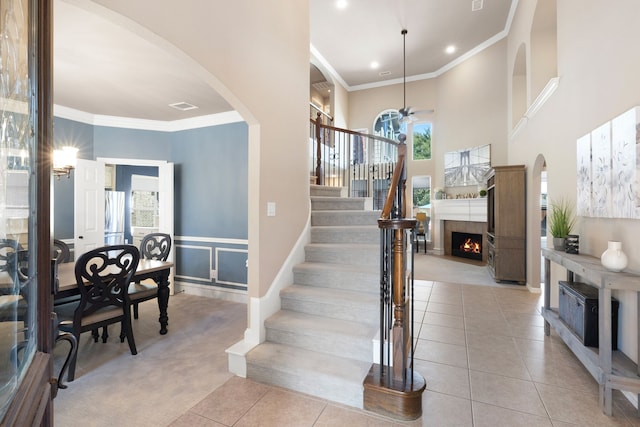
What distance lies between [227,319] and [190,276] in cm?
161

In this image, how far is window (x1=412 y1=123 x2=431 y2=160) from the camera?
8.86 meters

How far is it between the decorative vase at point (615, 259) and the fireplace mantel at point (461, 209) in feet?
17.1

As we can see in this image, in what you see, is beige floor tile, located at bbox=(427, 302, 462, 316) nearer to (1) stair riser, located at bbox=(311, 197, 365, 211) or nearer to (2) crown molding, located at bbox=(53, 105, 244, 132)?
(1) stair riser, located at bbox=(311, 197, 365, 211)

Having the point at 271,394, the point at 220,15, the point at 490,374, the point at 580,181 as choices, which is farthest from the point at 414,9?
the point at 271,394

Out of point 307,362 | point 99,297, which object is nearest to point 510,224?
point 307,362

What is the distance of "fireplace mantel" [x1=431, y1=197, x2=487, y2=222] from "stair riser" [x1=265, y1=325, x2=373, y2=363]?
5.96 meters

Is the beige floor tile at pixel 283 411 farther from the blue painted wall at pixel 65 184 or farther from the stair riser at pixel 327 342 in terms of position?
the blue painted wall at pixel 65 184

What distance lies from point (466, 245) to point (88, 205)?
325 inches

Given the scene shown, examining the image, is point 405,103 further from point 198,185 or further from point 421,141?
point 198,185

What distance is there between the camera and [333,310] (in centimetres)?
279

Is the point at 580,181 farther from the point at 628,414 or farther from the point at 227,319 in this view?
the point at 227,319

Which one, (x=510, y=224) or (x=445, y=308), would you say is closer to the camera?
(x=445, y=308)

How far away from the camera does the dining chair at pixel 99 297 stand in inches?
102

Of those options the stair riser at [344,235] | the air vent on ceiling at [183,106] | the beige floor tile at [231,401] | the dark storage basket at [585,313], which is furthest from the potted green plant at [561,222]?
the air vent on ceiling at [183,106]
